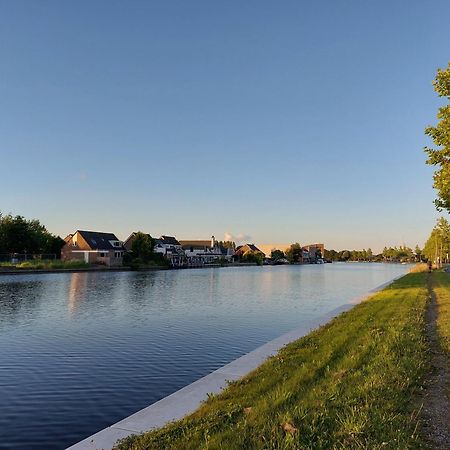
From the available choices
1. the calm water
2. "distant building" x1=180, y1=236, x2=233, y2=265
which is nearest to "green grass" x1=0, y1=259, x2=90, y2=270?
the calm water

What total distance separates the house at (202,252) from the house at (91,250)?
50.6 m

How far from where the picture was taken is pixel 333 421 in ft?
22.9

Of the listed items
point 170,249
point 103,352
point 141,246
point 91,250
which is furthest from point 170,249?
point 103,352

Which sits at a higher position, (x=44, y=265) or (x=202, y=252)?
(x=202, y=252)

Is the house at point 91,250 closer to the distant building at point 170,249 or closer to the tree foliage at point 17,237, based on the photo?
the tree foliage at point 17,237

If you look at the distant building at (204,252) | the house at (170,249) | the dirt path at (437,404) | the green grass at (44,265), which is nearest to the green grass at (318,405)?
the dirt path at (437,404)

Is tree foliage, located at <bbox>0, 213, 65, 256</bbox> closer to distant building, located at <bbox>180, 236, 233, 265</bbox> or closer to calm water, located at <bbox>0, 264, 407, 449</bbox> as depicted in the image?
calm water, located at <bbox>0, 264, 407, 449</bbox>

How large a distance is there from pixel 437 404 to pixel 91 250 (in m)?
99.3

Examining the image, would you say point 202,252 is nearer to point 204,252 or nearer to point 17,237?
point 204,252

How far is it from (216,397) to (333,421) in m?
2.94

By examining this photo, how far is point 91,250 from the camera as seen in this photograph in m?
101

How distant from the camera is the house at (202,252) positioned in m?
161

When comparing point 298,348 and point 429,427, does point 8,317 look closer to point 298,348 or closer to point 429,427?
point 298,348

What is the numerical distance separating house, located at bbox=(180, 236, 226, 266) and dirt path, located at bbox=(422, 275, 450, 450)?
14120cm
